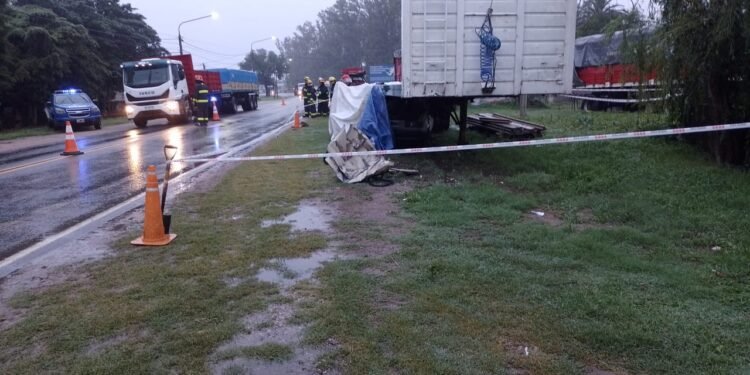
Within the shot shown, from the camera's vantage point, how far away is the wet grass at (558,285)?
347 centimetres

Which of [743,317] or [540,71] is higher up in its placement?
[540,71]

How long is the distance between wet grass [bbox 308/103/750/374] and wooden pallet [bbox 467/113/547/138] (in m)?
4.92

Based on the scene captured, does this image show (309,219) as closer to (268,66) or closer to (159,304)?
(159,304)

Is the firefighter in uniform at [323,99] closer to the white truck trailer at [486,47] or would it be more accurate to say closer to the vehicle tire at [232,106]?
the vehicle tire at [232,106]

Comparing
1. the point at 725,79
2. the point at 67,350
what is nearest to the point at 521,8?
the point at 725,79

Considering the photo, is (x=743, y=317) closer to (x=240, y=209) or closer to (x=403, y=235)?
(x=403, y=235)

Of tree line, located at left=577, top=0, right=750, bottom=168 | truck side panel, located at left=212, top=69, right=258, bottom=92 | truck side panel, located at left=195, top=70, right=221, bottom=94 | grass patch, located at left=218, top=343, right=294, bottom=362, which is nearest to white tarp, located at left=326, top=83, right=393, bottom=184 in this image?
tree line, located at left=577, top=0, right=750, bottom=168

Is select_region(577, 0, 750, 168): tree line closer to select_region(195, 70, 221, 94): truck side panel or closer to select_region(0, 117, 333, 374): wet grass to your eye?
select_region(0, 117, 333, 374): wet grass

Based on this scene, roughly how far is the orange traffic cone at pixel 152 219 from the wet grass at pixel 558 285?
219 cm

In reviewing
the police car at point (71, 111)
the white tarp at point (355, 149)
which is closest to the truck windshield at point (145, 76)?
the police car at point (71, 111)

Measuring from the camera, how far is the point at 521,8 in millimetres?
9391

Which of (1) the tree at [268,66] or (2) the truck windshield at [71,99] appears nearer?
(2) the truck windshield at [71,99]

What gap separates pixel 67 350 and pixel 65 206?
200 inches

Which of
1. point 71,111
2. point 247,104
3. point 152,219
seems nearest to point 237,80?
point 247,104
